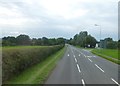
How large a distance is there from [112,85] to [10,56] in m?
6.80

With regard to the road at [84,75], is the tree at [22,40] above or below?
above

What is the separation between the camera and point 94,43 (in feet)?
511

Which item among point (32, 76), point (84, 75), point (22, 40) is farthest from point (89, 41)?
point (32, 76)

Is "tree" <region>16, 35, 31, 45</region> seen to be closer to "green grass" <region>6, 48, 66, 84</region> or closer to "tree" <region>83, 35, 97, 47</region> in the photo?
"green grass" <region>6, 48, 66, 84</region>

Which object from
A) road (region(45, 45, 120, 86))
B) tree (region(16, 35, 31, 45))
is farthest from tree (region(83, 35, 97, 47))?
road (region(45, 45, 120, 86))

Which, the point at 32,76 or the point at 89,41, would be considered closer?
the point at 32,76

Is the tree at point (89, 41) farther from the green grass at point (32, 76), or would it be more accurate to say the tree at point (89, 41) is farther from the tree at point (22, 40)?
the green grass at point (32, 76)

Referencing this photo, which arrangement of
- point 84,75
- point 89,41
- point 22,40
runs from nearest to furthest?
point 84,75 → point 22,40 → point 89,41

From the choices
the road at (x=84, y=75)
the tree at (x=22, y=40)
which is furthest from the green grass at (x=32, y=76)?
the tree at (x=22, y=40)

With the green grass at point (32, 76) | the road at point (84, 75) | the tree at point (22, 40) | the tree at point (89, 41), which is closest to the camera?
the green grass at point (32, 76)

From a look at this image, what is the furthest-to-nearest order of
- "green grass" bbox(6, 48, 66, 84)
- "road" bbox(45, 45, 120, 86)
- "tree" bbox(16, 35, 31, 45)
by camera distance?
"tree" bbox(16, 35, 31, 45)
"road" bbox(45, 45, 120, 86)
"green grass" bbox(6, 48, 66, 84)

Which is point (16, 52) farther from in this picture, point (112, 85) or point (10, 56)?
point (112, 85)

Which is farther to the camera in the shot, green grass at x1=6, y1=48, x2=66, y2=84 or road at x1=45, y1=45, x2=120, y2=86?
road at x1=45, y1=45, x2=120, y2=86

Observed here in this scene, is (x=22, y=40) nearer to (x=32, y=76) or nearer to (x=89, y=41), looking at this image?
(x=32, y=76)
